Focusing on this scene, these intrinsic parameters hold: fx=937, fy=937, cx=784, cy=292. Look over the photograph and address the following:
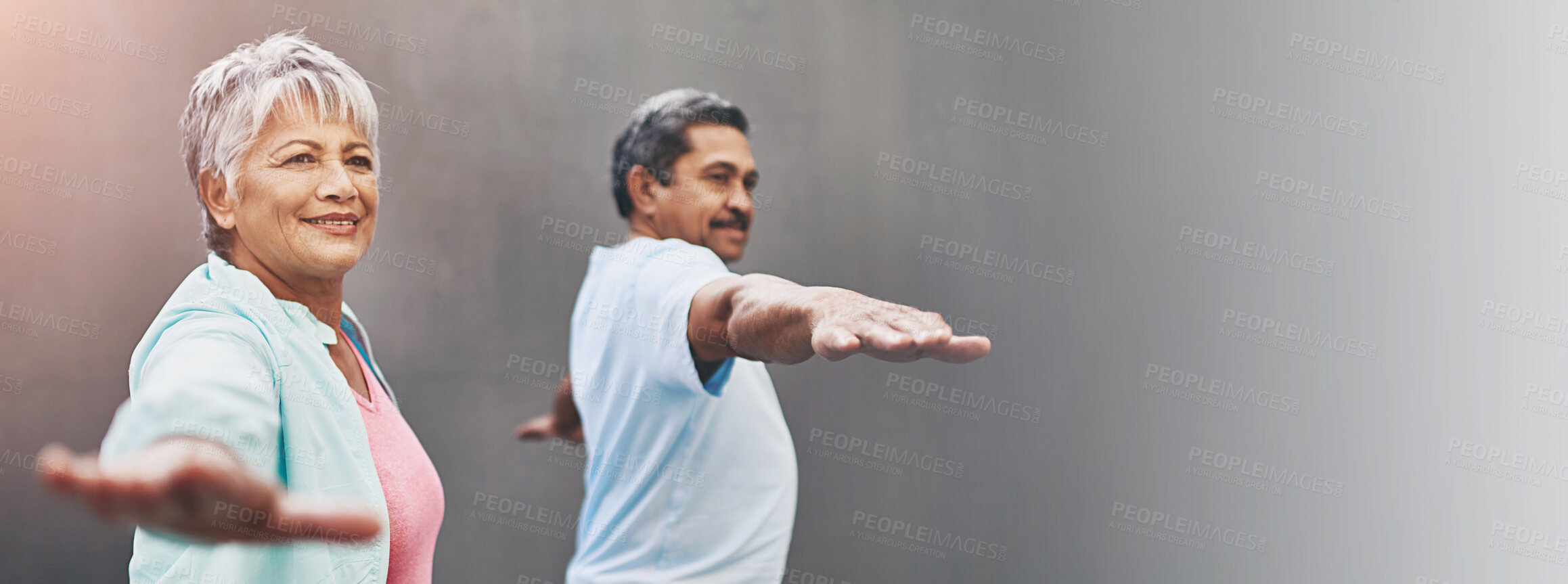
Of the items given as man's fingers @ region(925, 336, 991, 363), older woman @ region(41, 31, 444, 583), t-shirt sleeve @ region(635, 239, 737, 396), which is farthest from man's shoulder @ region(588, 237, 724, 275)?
man's fingers @ region(925, 336, 991, 363)

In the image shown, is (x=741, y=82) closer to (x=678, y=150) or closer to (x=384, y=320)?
(x=678, y=150)


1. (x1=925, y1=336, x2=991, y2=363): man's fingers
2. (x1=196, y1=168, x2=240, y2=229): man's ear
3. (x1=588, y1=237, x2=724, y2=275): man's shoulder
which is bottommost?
(x1=925, y1=336, x2=991, y2=363): man's fingers

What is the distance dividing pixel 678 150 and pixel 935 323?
2.97 ft

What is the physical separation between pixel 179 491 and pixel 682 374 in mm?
655

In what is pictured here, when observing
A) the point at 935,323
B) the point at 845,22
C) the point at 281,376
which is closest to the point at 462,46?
the point at 845,22

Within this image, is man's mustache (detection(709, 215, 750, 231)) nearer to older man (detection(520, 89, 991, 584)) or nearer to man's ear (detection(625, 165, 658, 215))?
older man (detection(520, 89, 991, 584))

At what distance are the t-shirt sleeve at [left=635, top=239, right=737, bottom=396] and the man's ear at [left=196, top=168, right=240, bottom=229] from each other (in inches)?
20.9

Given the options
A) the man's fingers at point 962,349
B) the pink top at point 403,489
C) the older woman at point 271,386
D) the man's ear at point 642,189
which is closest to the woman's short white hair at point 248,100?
the older woman at point 271,386

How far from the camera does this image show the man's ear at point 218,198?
1.05 m

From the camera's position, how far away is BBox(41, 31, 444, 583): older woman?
799 mm

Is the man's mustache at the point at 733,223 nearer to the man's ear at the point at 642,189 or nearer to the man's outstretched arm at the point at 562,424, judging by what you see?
the man's ear at the point at 642,189

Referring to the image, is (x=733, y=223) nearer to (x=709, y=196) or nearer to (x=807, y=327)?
(x=709, y=196)

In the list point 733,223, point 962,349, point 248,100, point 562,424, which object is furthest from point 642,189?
point 962,349

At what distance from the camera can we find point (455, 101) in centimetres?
209
